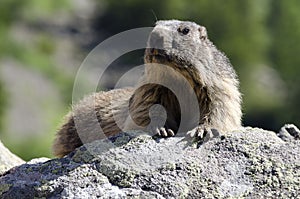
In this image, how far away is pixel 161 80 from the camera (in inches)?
340

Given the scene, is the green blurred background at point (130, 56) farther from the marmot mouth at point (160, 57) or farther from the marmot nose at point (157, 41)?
the marmot nose at point (157, 41)

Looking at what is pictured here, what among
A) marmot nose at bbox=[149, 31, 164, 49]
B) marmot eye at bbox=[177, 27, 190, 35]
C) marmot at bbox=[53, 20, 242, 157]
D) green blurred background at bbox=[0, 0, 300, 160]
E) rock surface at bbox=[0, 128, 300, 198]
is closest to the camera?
rock surface at bbox=[0, 128, 300, 198]

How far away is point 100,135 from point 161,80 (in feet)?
3.59

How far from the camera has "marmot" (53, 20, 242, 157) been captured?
833 cm

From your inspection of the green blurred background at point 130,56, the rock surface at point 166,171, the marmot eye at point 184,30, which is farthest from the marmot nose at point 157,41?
the green blurred background at point 130,56

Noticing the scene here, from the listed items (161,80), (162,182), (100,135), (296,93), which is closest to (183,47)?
(161,80)

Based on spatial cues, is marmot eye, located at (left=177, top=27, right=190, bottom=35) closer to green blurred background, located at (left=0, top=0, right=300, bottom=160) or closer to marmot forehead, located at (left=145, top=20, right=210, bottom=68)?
marmot forehead, located at (left=145, top=20, right=210, bottom=68)

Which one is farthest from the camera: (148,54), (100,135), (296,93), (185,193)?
(296,93)

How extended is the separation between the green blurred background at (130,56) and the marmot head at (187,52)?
3797 centimetres

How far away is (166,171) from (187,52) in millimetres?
1915

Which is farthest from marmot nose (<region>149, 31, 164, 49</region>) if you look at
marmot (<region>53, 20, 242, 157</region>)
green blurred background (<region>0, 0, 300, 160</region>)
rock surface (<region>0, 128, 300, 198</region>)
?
green blurred background (<region>0, 0, 300, 160</region>)

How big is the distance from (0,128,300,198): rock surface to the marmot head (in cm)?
109

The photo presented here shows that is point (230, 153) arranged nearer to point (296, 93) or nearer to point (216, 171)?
point (216, 171)

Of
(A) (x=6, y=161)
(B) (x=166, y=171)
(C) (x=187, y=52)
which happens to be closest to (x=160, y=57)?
(C) (x=187, y=52)
